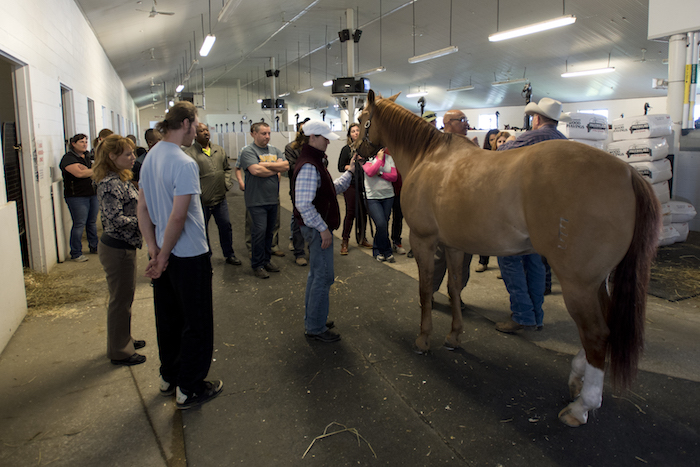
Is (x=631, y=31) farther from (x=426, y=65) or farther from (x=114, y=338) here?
(x=114, y=338)

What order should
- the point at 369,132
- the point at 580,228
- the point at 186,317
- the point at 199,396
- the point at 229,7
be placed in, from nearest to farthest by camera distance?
the point at 580,228 < the point at 186,317 < the point at 199,396 < the point at 369,132 < the point at 229,7

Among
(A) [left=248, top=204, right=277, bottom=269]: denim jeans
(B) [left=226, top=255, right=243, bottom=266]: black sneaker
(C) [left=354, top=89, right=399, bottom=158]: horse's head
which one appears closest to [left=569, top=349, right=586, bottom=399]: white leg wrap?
(C) [left=354, top=89, right=399, bottom=158]: horse's head

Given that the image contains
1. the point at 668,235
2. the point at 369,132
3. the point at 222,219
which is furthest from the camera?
the point at 668,235

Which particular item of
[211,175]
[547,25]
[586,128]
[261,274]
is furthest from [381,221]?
[547,25]

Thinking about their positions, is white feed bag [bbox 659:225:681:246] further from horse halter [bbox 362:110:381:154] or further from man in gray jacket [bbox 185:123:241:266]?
man in gray jacket [bbox 185:123:241:266]

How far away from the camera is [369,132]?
10.2 ft

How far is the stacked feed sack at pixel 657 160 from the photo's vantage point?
5.32 metres

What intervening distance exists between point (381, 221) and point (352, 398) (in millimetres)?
2798

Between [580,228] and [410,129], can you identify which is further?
[410,129]

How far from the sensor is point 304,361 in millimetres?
2721

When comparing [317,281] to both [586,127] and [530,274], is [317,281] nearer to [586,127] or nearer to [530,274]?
[530,274]

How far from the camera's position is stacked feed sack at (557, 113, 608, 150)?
5.36 meters

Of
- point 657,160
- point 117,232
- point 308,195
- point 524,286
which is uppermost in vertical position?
point 657,160

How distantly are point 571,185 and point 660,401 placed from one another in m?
1.32
